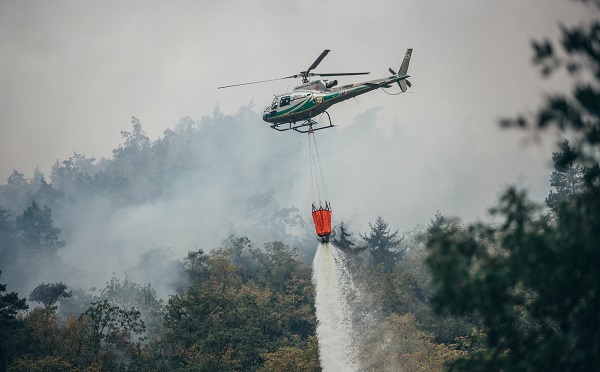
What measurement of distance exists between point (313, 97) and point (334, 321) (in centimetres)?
2553

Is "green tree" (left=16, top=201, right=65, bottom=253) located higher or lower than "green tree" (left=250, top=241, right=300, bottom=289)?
higher

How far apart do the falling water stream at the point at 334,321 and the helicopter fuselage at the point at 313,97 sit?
27.9 ft

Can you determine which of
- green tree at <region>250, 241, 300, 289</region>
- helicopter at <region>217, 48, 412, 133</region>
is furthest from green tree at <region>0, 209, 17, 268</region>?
helicopter at <region>217, 48, 412, 133</region>

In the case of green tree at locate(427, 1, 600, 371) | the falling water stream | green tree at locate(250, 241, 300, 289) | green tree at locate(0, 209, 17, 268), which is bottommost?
green tree at locate(427, 1, 600, 371)

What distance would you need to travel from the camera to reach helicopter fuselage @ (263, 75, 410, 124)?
Answer: 128 feet

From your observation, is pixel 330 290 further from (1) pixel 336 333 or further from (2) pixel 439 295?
(2) pixel 439 295

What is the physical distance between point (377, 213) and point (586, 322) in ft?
470

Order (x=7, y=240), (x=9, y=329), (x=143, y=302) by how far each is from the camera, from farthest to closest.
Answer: (x=7, y=240), (x=143, y=302), (x=9, y=329)

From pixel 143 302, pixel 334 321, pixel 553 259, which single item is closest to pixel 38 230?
pixel 143 302

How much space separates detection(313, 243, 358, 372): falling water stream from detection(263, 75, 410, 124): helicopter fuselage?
8500mm

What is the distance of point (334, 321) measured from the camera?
5709 cm

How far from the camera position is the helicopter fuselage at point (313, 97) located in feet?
128

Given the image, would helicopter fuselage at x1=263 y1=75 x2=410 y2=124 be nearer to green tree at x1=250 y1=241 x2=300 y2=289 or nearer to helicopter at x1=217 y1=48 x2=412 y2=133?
helicopter at x1=217 y1=48 x2=412 y2=133

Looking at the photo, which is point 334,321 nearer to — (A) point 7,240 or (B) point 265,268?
(B) point 265,268
